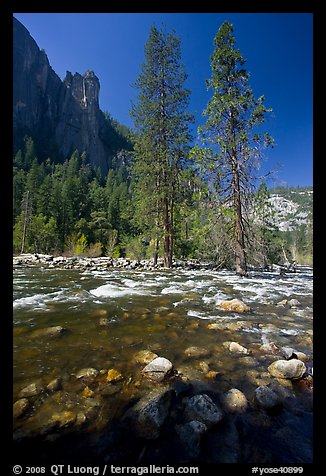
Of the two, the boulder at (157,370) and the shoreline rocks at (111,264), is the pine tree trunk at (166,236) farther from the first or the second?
the boulder at (157,370)

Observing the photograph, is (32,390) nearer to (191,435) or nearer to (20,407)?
(20,407)

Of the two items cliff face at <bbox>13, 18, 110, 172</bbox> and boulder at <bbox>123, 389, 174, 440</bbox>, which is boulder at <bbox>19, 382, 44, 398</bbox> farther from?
cliff face at <bbox>13, 18, 110, 172</bbox>

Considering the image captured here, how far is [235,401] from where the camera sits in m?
2.07

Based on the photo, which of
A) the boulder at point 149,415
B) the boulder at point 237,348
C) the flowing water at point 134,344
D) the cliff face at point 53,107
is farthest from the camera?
the cliff face at point 53,107

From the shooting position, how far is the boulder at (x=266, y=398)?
2039 millimetres

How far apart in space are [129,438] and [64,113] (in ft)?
397

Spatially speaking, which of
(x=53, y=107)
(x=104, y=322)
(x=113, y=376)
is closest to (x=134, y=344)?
Answer: (x=113, y=376)

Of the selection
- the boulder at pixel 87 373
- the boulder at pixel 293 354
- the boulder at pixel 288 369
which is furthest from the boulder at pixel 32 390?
the boulder at pixel 293 354

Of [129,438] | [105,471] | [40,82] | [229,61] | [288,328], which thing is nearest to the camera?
[105,471]

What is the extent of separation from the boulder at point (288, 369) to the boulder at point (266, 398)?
408 millimetres

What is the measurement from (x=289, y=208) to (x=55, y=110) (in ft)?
406

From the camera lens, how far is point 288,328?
404 centimetres
